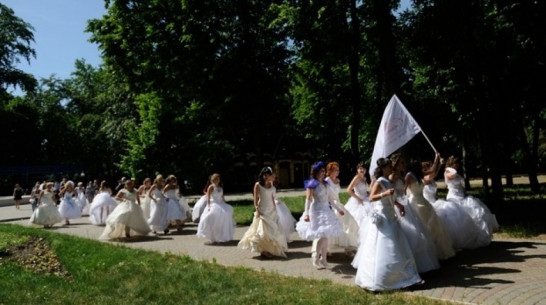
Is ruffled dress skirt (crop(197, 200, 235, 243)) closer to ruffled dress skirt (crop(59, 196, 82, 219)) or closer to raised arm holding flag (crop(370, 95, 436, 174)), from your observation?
raised arm holding flag (crop(370, 95, 436, 174))

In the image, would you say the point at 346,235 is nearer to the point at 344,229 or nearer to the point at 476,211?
the point at 344,229

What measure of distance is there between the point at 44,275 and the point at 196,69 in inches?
415

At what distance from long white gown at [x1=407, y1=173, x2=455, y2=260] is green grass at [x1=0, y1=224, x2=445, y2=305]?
2.93 meters

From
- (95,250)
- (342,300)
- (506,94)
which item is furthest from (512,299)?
(506,94)

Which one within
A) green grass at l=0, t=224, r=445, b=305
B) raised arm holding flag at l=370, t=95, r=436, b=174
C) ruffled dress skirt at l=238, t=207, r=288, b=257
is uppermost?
raised arm holding flag at l=370, t=95, r=436, b=174

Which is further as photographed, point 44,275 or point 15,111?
point 15,111

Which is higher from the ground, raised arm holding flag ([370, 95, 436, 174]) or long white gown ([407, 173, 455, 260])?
raised arm holding flag ([370, 95, 436, 174])

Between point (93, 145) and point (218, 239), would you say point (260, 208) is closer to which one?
point (218, 239)

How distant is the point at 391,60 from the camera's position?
651 inches

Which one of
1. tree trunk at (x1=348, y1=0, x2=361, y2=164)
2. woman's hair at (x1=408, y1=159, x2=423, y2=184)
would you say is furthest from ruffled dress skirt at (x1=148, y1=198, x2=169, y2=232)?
woman's hair at (x1=408, y1=159, x2=423, y2=184)

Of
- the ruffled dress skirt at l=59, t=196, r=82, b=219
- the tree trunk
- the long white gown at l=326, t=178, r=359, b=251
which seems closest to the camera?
the long white gown at l=326, t=178, r=359, b=251

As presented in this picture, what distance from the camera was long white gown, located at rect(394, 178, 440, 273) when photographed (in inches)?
344

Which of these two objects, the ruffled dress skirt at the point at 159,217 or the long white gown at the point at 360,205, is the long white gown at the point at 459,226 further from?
the ruffled dress skirt at the point at 159,217

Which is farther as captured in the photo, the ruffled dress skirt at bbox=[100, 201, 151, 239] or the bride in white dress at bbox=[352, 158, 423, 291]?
the ruffled dress skirt at bbox=[100, 201, 151, 239]
